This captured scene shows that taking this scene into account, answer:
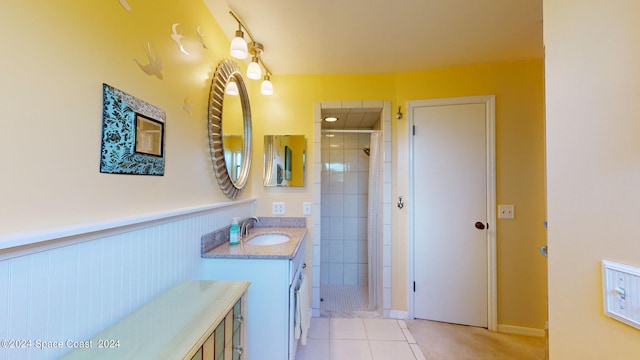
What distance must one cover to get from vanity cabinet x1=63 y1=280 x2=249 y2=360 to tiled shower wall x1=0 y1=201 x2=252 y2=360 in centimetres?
6

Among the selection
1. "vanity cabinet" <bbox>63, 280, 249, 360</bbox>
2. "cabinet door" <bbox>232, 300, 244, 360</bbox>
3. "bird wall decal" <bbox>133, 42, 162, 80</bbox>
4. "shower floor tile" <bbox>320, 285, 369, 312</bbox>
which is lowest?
"shower floor tile" <bbox>320, 285, 369, 312</bbox>

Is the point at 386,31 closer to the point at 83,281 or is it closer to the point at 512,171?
the point at 512,171

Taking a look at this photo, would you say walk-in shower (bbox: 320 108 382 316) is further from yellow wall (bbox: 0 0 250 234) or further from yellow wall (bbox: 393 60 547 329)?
yellow wall (bbox: 0 0 250 234)

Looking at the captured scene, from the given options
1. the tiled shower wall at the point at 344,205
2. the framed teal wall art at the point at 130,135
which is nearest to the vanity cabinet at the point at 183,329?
the framed teal wall art at the point at 130,135

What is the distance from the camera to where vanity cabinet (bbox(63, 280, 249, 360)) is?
0.64m

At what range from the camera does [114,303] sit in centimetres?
78

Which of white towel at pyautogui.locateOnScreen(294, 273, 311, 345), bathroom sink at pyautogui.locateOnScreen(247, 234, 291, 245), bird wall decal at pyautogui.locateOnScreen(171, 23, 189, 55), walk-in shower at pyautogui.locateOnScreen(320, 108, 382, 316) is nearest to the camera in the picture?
bird wall decal at pyautogui.locateOnScreen(171, 23, 189, 55)

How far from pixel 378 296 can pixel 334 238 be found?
0.96 meters

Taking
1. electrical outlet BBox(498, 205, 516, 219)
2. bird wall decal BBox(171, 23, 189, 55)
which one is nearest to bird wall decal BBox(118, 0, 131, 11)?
bird wall decal BBox(171, 23, 189, 55)

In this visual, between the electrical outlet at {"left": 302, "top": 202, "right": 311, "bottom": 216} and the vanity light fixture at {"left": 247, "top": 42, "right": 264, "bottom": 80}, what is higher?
the vanity light fixture at {"left": 247, "top": 42, "right": 264, "bottom": 80}

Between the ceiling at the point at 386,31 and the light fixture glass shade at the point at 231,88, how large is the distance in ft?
1.17

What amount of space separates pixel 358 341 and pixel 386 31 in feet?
8.05

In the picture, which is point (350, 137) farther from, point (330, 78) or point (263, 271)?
point (263, 271)

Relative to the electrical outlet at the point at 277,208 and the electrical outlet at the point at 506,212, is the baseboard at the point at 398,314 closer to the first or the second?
the electrical outlet at the point at 506,212
